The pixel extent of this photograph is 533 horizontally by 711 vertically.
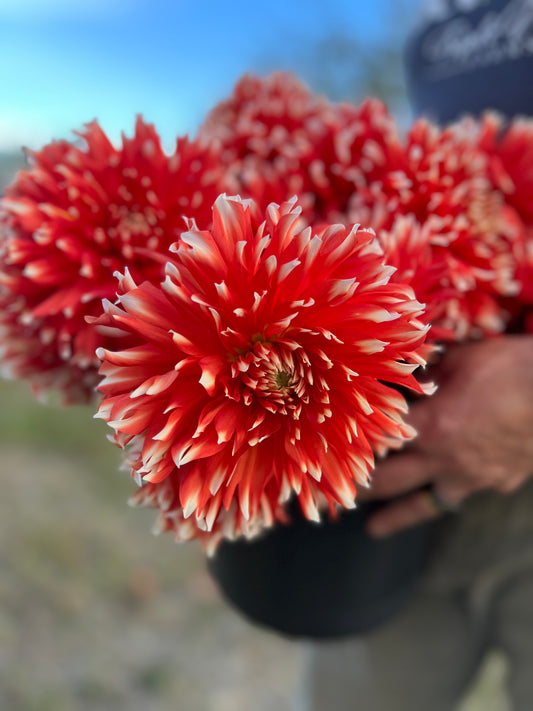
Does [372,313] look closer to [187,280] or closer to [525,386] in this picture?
[187,280]

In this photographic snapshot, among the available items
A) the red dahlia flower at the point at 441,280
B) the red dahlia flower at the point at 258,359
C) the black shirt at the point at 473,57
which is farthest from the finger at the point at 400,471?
the black shirt at the point at 473,57

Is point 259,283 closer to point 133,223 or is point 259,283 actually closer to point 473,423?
point 133,223

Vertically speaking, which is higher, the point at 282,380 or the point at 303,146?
the point at 303,146

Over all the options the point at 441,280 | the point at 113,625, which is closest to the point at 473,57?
the point at 441,280

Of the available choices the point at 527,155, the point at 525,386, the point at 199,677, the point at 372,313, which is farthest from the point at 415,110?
the point at 199,677

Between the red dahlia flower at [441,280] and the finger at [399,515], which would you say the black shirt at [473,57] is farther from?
the finger at [399,515]

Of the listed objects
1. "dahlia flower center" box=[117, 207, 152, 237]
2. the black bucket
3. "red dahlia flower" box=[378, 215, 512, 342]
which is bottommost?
the black bucket

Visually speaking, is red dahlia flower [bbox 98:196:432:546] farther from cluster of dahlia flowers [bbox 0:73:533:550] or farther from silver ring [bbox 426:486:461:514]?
silver ring [bbox 426:486:461:514]

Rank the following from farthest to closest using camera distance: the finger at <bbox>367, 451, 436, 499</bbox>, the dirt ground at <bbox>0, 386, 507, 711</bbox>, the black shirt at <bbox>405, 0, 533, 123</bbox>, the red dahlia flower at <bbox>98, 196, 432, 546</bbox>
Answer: the dirt ground at <bbox>0, 386, 507, 711</bbox>
the black shirt at <bbox>405, 0, 533, 123</bbox>
the finger at <bbox>367, 451, 436, 499</bbox>
the red dahlia flower at <bbox>98, 196, 432, 546</bbox>

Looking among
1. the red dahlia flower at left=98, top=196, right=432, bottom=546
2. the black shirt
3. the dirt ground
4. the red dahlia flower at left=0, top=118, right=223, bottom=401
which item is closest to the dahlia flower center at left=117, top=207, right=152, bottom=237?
the red dahlia flower at left=0, top=118, right=223, bottom=401
